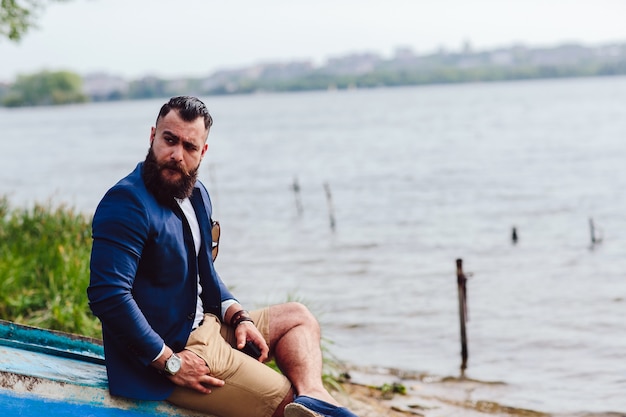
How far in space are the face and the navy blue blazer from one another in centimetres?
14

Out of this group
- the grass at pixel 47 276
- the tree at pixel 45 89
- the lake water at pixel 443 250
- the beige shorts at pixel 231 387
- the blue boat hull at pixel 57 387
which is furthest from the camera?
the tree at pixel 45 89

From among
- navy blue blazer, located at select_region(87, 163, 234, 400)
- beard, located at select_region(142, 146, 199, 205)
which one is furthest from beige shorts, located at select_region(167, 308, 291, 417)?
beard, located at select_region(142, 146, 199, 205)

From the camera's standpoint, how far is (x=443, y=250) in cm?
1822

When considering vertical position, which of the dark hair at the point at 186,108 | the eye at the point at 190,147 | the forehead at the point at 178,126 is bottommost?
the eye at the point at 190,147

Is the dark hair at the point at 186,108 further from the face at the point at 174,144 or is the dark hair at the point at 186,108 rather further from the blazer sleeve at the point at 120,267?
the blazer sleeve at the point at 120,267

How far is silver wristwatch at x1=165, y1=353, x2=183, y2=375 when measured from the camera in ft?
13.7

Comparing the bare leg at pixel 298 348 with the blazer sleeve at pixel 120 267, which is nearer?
the blazer sleeve at pixel 120 267

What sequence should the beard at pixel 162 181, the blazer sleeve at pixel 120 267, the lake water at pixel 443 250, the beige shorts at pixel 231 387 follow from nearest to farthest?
the blazer sleeve at pixel 120 267 < the beard at pixel 162 181 < the beige shorts at pixel 231 387 < the lake water at pixel 443 250

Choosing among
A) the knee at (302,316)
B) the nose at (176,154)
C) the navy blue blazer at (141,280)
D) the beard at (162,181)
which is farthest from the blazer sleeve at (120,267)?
the knee at (302,316)

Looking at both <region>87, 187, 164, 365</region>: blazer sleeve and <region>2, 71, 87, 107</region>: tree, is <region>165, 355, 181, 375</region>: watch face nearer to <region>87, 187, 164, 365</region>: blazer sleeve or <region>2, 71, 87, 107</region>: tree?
<region>87, 187, 164, 365</region>: blazer sleeve

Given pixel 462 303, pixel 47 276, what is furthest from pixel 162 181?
pixel 47 276

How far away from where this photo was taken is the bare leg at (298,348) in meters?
4.57

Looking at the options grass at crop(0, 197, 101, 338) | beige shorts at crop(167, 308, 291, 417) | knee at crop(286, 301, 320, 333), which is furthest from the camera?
grass at crop(0, 197, 101, 338)

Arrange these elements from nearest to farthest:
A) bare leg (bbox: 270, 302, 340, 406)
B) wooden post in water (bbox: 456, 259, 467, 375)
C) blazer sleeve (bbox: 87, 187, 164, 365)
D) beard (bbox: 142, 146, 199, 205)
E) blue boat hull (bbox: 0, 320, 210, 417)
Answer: blazer sleeve (bbox: 87, 187, 164, 365) → blue boat hull (bbox: 0, 320, 210, 417) → beard (bbox: 142, 146, 199, 205) → bare leg (bbox: 270, 302, 340, 406) → wooden post in water (bbox: 456, 259, 467, 375)
